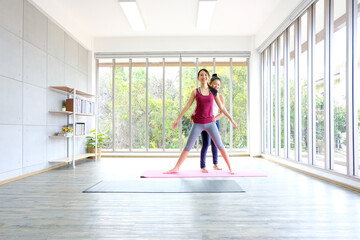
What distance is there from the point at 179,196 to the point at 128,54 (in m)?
5.02

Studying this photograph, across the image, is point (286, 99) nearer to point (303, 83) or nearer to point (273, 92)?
point (303, 83)

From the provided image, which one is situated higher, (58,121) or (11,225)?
(58,121)

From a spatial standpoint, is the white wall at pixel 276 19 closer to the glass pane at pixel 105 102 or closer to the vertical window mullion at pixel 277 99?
the vertical window mullion at pixel 277 99

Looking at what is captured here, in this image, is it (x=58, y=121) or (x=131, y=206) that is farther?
(x=58, y=121)

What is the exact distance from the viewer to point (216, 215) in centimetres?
203

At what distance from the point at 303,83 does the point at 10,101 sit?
4.38 m

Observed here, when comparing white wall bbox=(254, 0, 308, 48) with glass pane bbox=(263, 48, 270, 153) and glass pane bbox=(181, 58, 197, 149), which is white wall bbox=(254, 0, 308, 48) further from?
glass pane bbox=(181, 58, 197, 149)

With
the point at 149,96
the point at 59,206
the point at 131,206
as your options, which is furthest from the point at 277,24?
the point at 59,206

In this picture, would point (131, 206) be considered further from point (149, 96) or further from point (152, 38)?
point (152, 38)

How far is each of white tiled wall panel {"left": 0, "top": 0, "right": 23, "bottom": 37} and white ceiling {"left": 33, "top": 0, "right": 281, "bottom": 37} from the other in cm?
47

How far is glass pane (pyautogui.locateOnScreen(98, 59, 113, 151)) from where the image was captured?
22.6ft

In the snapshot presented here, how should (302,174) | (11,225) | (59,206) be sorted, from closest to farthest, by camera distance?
(11,225) → (59,206) → (302,174)

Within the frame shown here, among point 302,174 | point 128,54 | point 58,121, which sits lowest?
point 302,174

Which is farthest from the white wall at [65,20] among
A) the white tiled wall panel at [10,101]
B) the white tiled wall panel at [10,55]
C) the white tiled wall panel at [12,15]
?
the white tiled wall panel at [10,101]
